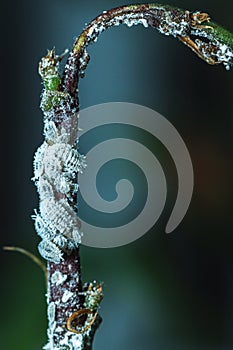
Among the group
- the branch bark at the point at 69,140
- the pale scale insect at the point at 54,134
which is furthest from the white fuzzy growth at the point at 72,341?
the pale scale insect at the point at 54,134

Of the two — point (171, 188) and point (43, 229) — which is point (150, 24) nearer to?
point (43, 229)

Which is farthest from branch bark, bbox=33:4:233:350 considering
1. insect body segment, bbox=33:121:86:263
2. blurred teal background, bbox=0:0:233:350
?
blurred teal background, bbox=0:0:233:350

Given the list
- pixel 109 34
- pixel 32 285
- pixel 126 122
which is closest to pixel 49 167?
pixel 32 285

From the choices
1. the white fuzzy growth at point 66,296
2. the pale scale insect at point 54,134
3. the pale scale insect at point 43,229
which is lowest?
the white fuzzy growth at point 66,296

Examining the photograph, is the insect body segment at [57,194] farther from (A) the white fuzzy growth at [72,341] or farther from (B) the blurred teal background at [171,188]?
(B) the blurred teal background at [171,188]

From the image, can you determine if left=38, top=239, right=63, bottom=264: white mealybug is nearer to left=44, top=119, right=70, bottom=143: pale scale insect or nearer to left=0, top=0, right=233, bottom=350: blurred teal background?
left=44, top=119, right=70, bottom=143: pale scale insect

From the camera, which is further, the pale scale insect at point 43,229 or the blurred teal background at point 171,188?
the blurred teal background at point 171,188
